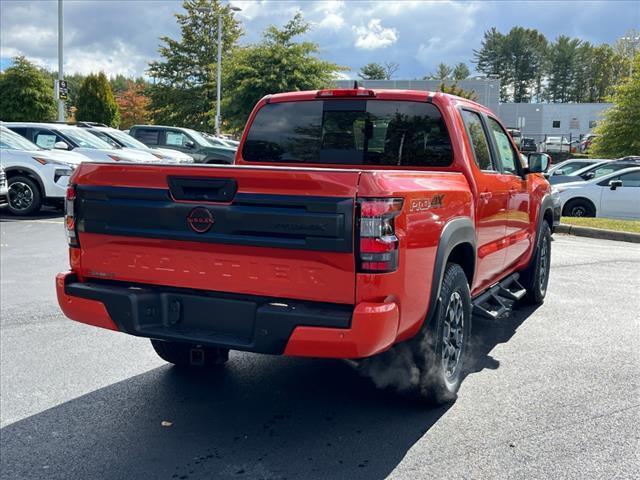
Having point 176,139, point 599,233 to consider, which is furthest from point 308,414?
point 176,139

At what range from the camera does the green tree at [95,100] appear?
50.5 m

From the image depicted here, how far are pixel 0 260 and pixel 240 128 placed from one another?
2231cm

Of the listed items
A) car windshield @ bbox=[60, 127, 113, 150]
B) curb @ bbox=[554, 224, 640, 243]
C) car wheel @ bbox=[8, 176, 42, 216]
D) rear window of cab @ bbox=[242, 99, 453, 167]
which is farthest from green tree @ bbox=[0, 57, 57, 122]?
rear window of cab @ bbox=[242, 99, 453, 167]

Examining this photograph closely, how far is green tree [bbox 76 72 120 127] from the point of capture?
50531 mm

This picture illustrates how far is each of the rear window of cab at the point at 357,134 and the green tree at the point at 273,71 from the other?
2370 centimetres

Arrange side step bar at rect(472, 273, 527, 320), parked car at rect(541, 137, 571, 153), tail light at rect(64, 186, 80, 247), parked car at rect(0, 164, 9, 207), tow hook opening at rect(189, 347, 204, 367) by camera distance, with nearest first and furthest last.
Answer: tail light at rect(64, 186, 80, 247) → tow hook opening at rect(189, 347, 204, 367) → side step bar at rect(472, 273, 527, 320) → parked car at rect(0, 164, 9, 207) → parked car at rect(541, 137, 571, 153)

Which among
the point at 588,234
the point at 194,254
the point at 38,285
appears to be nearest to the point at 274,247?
the point at 194,254

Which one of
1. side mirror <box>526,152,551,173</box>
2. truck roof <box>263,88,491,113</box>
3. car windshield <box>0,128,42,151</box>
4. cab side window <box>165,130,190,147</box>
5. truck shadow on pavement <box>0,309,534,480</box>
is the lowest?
truck shadow on pavement <box>0,309,534,480</box>

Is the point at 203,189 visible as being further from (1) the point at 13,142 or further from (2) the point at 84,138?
(2) the point at 84,138

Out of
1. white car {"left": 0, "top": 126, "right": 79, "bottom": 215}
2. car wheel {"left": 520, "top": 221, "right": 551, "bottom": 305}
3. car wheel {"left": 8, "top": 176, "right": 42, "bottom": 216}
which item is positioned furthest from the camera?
car wheel {"left": 8, "top": 176, "right": 42, "bottom": 216}

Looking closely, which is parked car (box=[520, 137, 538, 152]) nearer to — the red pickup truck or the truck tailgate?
the red pickup truck

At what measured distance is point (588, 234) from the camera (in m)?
12.5

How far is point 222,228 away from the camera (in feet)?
11.1

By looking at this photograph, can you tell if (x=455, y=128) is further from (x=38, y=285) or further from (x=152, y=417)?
(x=38, y=285)
